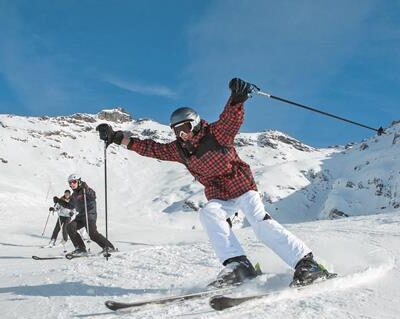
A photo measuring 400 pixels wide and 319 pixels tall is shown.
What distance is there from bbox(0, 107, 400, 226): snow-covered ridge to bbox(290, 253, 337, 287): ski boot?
56.1 metres

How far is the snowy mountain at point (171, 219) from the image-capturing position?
178 inches

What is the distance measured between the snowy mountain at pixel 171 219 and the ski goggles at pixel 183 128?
1.63m

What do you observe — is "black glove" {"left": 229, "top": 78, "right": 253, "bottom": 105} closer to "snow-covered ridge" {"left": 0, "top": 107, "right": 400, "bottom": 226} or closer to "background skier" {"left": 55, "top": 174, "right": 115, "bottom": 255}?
"background skier" {"left": 55, "top": 174, "right": 115, "bottom": 255}

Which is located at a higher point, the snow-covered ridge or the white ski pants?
the snow-covered ridge

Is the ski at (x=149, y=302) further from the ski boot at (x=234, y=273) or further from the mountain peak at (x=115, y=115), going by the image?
the mountain peak at (x=115, y=115)

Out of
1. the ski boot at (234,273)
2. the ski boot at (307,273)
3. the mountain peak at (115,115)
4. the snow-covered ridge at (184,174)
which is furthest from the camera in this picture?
the mountain peak at (115,115)

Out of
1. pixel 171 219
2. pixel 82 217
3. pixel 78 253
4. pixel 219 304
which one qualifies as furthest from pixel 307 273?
pixel 171 219

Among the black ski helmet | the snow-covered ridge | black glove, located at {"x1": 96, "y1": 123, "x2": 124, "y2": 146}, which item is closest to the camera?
the black ski helmet

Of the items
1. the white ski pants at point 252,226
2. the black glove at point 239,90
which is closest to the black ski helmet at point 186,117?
the black glove at point 239,90

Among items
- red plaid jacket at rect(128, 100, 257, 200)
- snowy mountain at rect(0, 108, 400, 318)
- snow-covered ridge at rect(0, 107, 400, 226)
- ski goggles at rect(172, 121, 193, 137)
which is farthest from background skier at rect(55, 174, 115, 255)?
snow-covered ridge at rect(0, 107, 400, 226)

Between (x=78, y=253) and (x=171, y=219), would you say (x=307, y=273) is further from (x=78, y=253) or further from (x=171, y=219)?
(x=171, y=219)

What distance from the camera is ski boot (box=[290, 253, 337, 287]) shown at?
447cm

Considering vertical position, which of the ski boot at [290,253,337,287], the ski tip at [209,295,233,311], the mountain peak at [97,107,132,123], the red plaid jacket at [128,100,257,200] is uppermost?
the mountain peak at [97,107,132,123]

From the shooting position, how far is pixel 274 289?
14.8 ft
